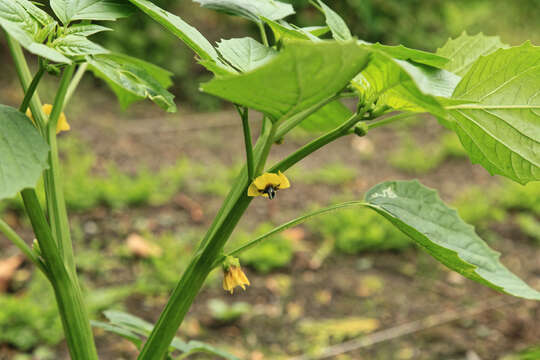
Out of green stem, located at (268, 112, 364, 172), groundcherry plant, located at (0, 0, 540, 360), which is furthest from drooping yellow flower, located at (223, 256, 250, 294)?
green stem, located at (268, 112, 364, 172)

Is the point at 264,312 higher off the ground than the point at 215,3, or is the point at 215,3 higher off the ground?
the point at 264,312

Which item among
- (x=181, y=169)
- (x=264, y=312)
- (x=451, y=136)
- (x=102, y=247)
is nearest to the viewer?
(x=264, y=312)

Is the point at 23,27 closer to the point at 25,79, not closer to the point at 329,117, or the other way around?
the point at 25,79

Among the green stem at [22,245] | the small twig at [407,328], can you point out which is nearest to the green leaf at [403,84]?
the green stem at [22,245]

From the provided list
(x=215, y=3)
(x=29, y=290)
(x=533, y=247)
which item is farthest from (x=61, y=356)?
(x=533, y=247)

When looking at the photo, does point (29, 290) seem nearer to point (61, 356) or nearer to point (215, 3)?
point (61, 356)

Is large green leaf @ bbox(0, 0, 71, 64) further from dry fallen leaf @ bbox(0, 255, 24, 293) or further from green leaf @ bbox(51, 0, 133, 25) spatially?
dry fallen leaf @ bbox(0, 255, 24, 293)
